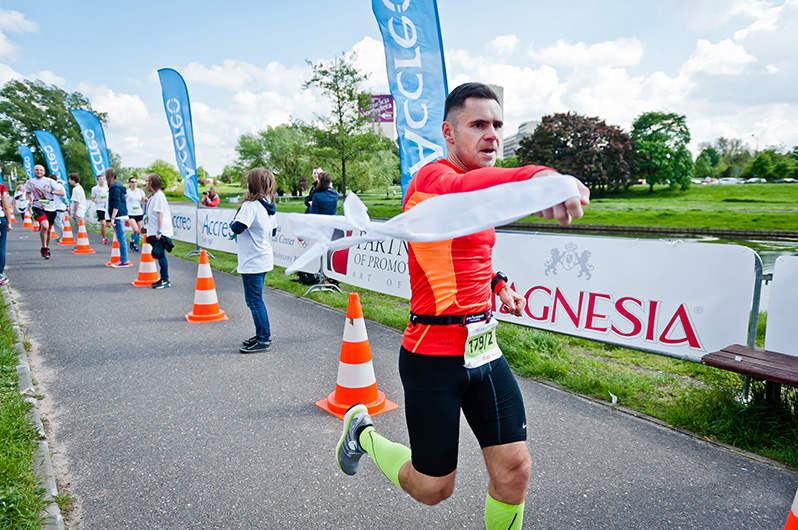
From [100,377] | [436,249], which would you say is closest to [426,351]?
[436,249]

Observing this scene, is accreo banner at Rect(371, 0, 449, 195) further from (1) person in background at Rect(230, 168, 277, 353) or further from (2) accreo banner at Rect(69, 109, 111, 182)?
(2) accreo banner at Rect(69, 109, 111, 182)

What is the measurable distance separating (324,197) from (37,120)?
242ft

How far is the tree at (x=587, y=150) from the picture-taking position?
56.6m

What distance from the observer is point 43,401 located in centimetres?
406

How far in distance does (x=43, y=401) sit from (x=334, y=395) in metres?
2.53

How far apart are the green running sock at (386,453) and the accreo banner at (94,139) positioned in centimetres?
1922

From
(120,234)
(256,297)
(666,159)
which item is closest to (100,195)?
(120,234)

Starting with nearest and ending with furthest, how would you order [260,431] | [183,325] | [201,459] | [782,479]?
[782,479] < [201,459] < [260,431] < [183,325]

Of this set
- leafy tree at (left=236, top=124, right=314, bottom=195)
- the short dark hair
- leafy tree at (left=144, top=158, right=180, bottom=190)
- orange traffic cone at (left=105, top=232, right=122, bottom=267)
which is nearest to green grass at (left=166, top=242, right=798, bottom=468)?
the short dark hair

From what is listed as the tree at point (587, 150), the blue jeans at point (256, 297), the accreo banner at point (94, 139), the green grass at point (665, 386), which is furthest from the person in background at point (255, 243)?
the tree at point (587, 150)

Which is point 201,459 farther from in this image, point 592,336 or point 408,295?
point 408,295

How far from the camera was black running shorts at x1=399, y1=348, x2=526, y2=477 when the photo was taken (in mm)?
1860

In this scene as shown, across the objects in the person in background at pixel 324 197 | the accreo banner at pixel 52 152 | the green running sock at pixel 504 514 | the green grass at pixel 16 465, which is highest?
the accreo banner at pixel 52 152

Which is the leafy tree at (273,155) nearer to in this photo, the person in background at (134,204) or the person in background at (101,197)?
the person in background at (101,197)
